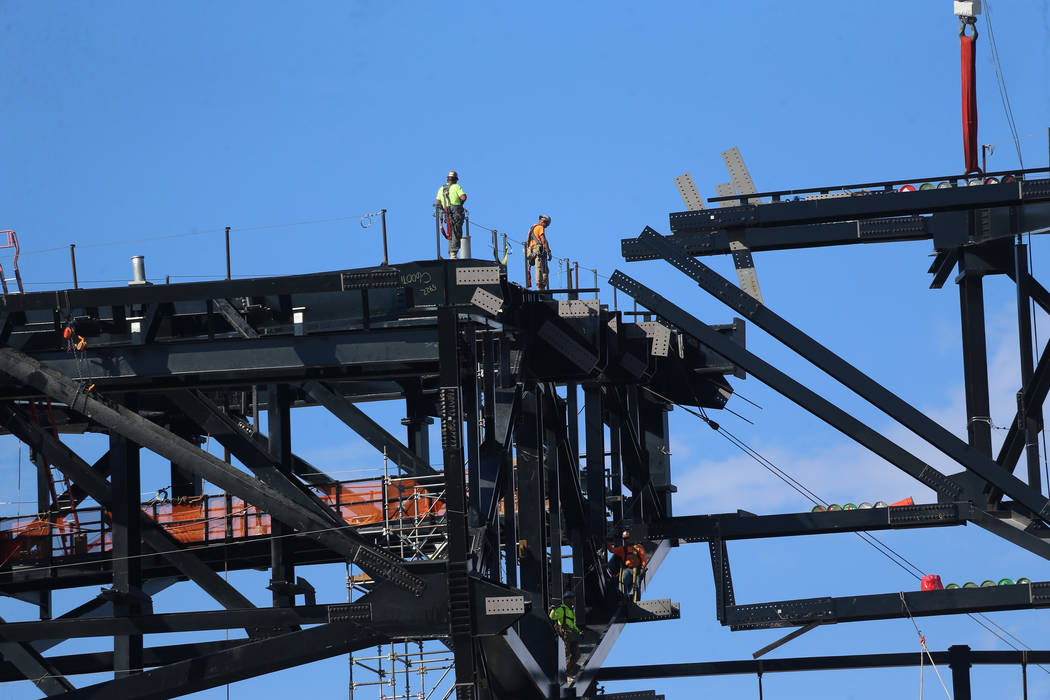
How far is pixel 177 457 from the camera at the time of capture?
1346 inches

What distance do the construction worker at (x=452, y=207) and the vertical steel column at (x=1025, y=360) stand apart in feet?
35.6

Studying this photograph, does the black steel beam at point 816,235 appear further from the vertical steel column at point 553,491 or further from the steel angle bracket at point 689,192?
the vertical steel column at point 553,491

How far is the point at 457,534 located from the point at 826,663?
38.4 feet

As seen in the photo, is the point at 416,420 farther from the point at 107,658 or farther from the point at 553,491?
the point at 107,658

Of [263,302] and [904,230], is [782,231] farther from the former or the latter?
[263,302]

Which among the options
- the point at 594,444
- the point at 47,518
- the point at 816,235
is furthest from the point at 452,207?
the point at 47,518

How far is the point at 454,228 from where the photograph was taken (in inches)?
1391

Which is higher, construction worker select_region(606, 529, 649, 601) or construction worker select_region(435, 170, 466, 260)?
construction worker select_region(435, 170, 466, 260)

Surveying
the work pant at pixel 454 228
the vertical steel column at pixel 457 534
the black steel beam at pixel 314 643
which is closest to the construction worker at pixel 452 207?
the work pant at pixel 454 228

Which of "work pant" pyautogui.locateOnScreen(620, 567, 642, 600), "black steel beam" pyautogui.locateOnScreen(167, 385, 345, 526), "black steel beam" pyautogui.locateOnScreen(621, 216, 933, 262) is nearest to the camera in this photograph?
"black steel beam" pyautogui.locateOnScreen(167, 385, 345, 526)

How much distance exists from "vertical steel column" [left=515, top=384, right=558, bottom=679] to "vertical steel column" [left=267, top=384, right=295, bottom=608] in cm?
459

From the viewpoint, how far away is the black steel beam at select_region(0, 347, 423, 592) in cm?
3294

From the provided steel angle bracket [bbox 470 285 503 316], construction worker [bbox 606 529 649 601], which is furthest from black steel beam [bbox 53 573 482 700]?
construction worker [bbox 606 529 649 601]

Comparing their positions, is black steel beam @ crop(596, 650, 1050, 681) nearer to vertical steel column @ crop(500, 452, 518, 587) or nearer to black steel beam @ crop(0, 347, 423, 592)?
vertical steel column @ crop(500, 452, 518, 587)
